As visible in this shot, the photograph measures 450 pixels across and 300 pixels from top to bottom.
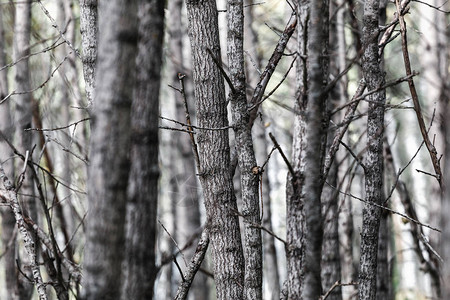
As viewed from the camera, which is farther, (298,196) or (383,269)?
(383,269)

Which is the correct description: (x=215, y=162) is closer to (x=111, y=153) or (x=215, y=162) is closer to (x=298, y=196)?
(x=298, y=196)

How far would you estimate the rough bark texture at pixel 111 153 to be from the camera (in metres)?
2.01

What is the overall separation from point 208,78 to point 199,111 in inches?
7.7

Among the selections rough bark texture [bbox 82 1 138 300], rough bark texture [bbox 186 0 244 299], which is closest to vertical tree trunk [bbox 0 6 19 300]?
rough bark texture [bbox 186 0 244 299]

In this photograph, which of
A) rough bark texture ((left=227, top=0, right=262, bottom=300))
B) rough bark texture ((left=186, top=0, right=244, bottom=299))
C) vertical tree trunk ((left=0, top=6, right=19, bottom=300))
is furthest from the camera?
vertical tree trunk ((left=0, top=6, right=19, bottom=300))

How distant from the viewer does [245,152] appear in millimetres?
3145

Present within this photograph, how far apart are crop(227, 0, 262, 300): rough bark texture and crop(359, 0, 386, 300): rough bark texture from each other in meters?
0.71

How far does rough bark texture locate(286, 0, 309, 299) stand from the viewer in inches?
90.9

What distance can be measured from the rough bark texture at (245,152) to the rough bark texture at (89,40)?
0.82 meters

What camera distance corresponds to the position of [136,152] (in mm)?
2186

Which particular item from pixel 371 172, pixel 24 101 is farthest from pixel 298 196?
pixel 24 101

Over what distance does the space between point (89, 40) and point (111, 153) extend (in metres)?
1.64

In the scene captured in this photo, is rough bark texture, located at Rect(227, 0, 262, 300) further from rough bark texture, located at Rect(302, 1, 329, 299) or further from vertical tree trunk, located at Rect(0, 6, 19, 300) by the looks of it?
vertical tree trunk, located at Rect(0, 6, 19, 300)

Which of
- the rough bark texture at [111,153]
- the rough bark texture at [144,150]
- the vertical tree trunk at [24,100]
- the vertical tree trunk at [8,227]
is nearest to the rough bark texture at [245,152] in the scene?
the rough bark texture at [144,150]
